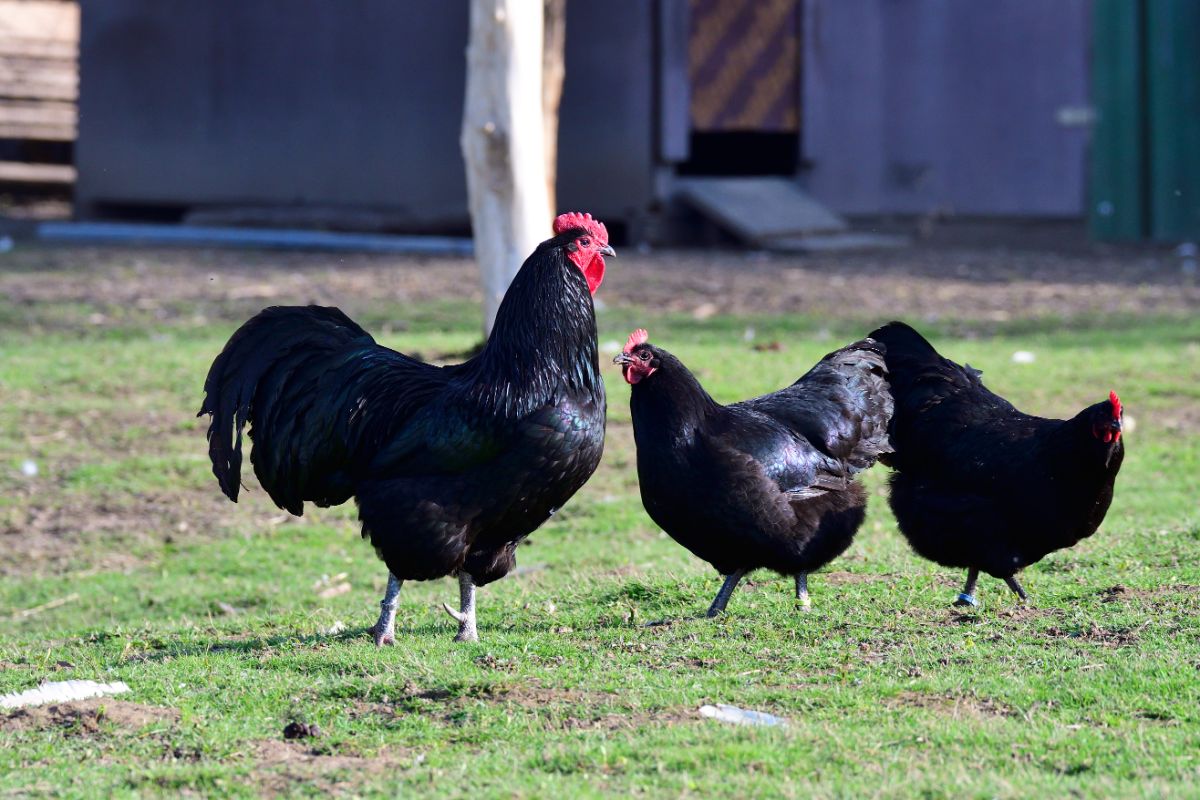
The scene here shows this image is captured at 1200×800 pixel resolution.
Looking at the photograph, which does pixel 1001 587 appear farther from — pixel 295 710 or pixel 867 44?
pixel 867 44

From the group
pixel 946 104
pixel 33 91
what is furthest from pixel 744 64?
pixel 33 91

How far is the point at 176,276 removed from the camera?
1619 centimetres

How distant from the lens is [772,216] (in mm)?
18859

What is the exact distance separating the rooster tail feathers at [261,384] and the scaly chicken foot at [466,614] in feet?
2.81

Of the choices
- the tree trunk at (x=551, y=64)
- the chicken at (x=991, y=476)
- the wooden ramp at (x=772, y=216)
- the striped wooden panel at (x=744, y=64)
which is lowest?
the chicken at (x=991, y=476)

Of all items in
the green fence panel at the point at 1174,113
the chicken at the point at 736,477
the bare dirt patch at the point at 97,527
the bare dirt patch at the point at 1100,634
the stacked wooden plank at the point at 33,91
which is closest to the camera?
the bare dirt patch at the point at 1100,634

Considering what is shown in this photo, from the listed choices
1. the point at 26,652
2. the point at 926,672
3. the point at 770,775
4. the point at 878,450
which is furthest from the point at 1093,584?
the point at 26,652

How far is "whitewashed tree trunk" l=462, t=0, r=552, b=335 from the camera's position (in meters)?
11.6

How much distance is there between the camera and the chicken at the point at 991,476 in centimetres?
641

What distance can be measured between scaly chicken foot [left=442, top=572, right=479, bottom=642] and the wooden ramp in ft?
40.6

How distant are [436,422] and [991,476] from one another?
98.9 inches

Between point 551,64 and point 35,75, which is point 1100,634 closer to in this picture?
point 551,64

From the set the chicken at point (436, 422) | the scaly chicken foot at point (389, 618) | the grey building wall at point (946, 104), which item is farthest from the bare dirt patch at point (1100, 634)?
the grey building wall at point (946, 104)

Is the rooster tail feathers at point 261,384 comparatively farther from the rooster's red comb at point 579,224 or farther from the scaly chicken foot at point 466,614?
the rooster's red comb at point 579,224
